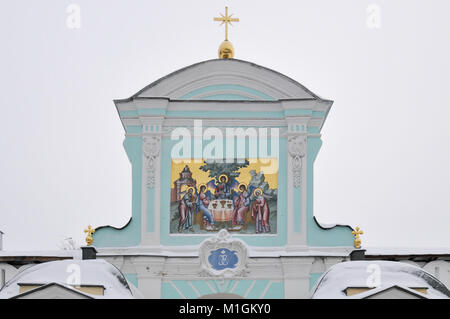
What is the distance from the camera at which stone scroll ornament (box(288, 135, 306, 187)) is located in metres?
18.1

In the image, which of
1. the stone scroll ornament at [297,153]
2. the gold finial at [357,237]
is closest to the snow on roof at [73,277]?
the stone scroll ornament at [297,153]

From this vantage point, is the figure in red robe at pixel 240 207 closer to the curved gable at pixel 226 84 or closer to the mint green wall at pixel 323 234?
the mint green wall at pixel 323 234

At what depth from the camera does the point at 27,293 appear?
1328 centimetres

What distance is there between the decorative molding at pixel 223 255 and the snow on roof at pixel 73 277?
7.53 feet

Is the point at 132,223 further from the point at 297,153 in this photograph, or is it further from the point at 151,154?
the point at 297,153

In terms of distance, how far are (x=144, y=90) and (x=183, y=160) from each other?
5.27 ft

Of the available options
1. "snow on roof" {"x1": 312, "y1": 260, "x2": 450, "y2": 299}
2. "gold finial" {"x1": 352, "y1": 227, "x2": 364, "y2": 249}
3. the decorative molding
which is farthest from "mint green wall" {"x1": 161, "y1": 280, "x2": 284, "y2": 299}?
"snow on roof" {"x1": 312, "y1": 260, "x2": 450, "y2": 299}

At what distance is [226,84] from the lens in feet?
61.0

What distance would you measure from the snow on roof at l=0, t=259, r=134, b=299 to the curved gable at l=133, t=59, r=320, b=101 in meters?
4.25

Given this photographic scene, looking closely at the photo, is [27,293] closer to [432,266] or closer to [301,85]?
[301,85]

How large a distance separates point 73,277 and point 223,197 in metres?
4.32

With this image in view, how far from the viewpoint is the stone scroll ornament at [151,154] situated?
59.4 ft
